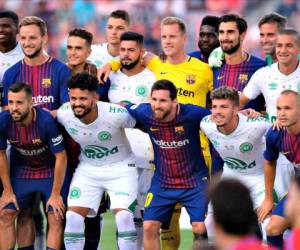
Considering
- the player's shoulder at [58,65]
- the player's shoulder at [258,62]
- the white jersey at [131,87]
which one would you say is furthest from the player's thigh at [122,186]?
the player's shoulder at [258,62]

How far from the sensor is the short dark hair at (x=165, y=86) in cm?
1051

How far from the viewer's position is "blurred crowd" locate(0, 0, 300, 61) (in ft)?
70.5

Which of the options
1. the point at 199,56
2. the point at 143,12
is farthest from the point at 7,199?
the point at 143,12

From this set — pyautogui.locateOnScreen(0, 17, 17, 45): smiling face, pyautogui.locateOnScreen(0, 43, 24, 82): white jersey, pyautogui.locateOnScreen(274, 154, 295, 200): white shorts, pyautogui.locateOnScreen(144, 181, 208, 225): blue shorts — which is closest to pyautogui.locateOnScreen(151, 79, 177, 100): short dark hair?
pyautogui.locateOnScreen(144, 181, 208, 225): blue shorts

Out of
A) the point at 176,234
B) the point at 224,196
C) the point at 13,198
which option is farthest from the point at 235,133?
the point at 224,196

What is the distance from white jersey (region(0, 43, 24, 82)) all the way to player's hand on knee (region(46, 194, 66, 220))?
1622 millimetres

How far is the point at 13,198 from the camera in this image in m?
11.1

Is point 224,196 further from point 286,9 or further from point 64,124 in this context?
point 286,9

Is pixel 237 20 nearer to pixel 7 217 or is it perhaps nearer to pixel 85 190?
pixel 85 190

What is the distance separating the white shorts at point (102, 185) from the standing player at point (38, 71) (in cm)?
76

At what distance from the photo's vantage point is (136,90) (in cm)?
1145

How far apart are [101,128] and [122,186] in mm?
636

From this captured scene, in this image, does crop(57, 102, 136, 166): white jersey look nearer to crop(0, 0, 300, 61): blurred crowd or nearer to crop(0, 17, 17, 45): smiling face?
crop(0, 17, 17, 45): smiling face

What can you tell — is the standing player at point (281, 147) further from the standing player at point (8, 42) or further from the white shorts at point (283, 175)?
the standing player at point (8, 42)
